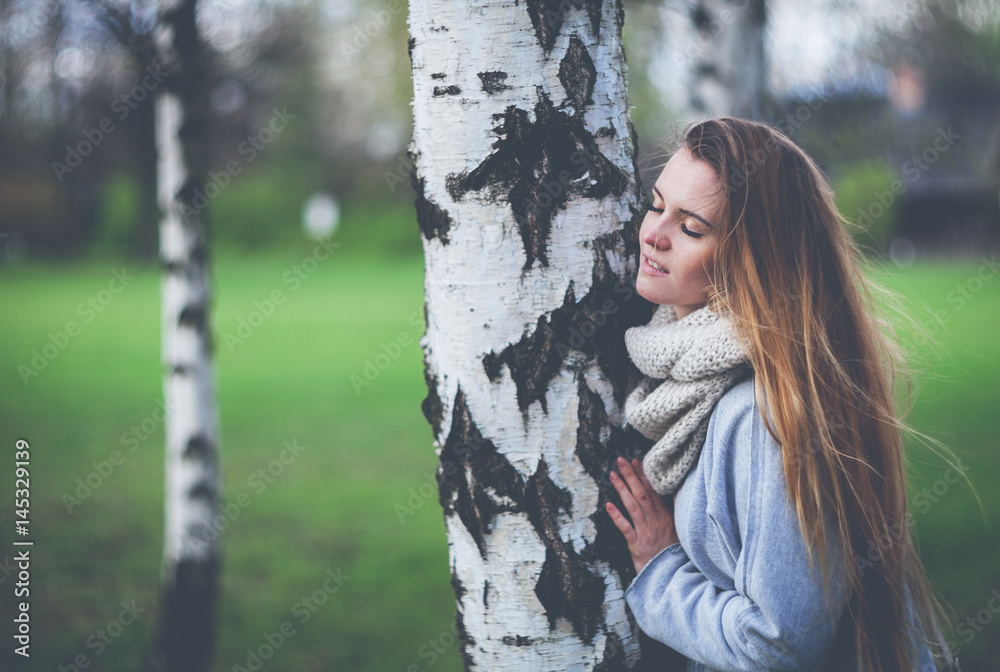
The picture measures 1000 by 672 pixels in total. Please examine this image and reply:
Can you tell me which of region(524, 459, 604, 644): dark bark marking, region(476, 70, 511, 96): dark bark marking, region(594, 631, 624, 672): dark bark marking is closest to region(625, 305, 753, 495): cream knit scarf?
region(524, 459, 604, 644): dark bark marking

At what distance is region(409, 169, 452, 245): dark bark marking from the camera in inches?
55.1

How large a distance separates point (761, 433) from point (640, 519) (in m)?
0.30

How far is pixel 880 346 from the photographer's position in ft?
4.93

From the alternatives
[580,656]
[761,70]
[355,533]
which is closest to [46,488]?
[355,533]

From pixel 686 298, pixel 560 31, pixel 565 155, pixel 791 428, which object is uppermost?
pixel 560 31

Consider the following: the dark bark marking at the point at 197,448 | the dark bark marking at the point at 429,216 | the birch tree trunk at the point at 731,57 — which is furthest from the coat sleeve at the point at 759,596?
the birch tree trunk at the point at 731,57

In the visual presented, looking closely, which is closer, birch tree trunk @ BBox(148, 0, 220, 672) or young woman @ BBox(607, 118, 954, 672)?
young woman @ BBox(607, 118, 954, 672)

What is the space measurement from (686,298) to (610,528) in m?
0.49

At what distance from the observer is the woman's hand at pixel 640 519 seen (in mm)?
1438

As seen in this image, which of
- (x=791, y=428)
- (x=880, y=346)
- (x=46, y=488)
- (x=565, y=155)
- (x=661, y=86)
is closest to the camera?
(x=791, y=428)

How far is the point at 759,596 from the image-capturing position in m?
1.27

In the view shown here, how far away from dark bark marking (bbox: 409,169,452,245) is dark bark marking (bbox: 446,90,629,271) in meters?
0.05

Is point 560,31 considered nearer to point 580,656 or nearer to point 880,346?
point 880,346

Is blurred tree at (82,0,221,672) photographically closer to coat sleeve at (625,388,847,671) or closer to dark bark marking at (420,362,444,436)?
dark bark marking at (420,362,444,436)
